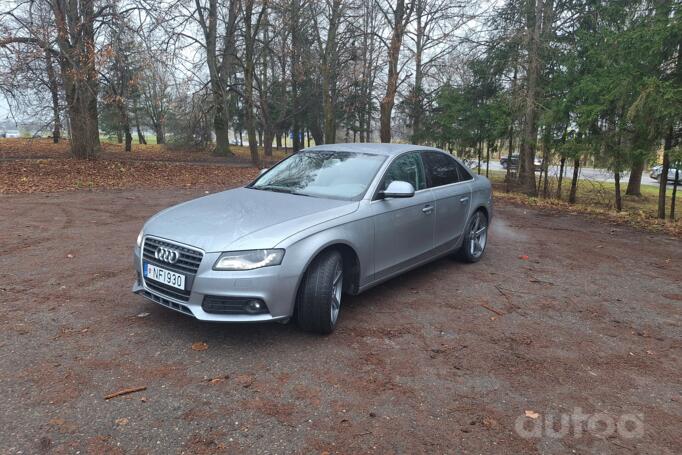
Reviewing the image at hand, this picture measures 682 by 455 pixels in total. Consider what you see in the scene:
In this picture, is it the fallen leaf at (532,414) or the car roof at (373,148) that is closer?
the fallen leaf at (532,414)

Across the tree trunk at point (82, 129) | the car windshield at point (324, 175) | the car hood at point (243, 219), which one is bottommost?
the car hood at point (243, 219)

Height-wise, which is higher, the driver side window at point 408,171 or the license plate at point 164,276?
the driver side window at point 408,171

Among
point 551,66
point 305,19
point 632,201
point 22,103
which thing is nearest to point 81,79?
point 22,103

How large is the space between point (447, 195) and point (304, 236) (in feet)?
8.05

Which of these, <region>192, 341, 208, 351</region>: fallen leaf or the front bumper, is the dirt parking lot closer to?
<region>192, 341, 208, 351</region>: fallen leaf

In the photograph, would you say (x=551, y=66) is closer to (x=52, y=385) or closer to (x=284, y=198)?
(x=284, y=198)

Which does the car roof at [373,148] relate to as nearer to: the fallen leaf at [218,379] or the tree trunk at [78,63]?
the fallen leaf at [218,379]

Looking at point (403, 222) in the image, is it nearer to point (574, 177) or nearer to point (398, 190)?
point (398, 190)

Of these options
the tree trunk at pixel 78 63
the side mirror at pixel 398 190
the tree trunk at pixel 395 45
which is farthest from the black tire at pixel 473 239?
the tree trunk at pixel 395 45

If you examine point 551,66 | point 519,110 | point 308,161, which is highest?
point 551,66

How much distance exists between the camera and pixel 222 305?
11.0ft

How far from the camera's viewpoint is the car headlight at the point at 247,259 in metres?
3.31

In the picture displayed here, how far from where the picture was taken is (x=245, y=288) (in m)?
3.30

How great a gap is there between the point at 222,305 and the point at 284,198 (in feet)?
→ 4.26
